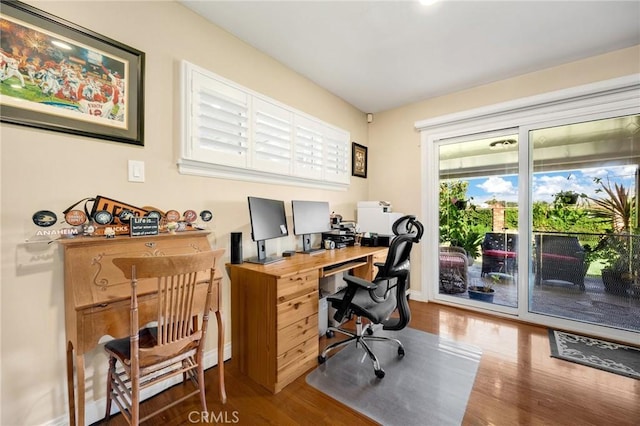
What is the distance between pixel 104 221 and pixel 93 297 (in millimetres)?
411

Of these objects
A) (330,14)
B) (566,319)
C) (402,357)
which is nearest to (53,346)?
(402,357)

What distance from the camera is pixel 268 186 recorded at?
8.11ft

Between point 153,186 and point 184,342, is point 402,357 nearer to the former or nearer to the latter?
point 184,342

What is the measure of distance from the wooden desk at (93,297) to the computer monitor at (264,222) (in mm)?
759

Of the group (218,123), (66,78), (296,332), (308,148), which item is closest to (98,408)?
(296,332)

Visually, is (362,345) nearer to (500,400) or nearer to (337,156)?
(500,400)

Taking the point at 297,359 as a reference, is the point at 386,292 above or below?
above

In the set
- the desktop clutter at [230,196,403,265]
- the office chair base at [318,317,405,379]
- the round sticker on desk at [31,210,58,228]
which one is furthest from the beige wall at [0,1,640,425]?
the office chair base at [318,317,405,379]

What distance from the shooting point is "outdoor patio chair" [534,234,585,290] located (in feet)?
8.67

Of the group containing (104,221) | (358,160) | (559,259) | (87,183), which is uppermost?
(358,160)

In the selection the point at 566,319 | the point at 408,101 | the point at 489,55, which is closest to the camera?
the point at 489,55

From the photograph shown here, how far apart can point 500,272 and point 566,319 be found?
0.69 meters

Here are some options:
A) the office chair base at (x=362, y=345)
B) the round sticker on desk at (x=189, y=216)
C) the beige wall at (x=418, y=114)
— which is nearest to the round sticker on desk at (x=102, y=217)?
the round sticker on desk at (x=189, y=216)

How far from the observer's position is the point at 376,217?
3.40 m
